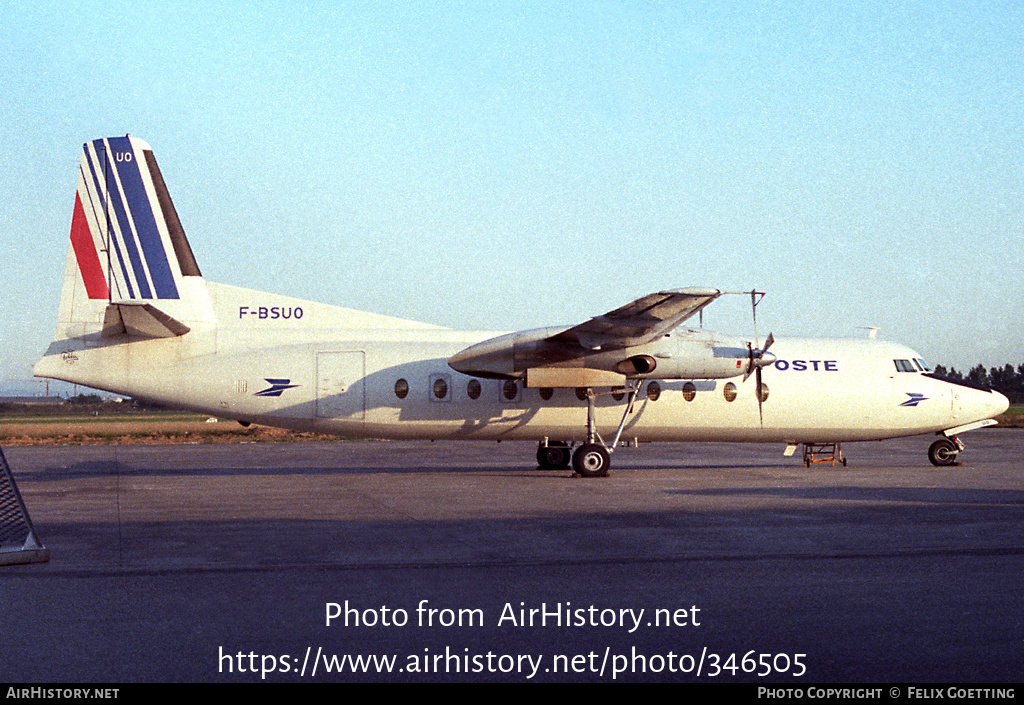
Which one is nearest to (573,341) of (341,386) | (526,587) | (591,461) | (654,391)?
(591,461)

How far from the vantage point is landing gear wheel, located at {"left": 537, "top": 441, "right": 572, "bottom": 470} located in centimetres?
2222

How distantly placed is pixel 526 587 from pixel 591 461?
11.9m

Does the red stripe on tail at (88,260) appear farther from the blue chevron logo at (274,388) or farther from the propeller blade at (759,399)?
the propeller blade at (759,399)

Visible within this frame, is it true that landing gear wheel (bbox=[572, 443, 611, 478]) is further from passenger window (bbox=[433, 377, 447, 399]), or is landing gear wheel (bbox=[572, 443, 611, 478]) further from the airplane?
passenger window (bbox=[433, 377, 447, 399])

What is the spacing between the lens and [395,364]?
1998 cm

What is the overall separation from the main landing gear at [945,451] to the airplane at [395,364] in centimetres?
119

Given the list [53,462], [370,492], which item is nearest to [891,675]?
[370,492]

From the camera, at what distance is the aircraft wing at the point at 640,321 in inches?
670

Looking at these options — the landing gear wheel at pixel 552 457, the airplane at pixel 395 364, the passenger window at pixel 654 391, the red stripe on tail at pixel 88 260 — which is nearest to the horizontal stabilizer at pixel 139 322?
the airplane at pixel 395 364

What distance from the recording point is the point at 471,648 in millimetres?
5727

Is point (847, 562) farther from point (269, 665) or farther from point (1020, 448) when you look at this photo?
point (1020, 448)

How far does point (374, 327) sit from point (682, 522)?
11.0m

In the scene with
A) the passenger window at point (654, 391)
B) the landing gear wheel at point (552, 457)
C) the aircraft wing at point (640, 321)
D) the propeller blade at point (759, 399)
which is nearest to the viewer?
the aircraft wing at point (640, 321)

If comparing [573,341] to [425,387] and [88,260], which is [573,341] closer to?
[425,387]
